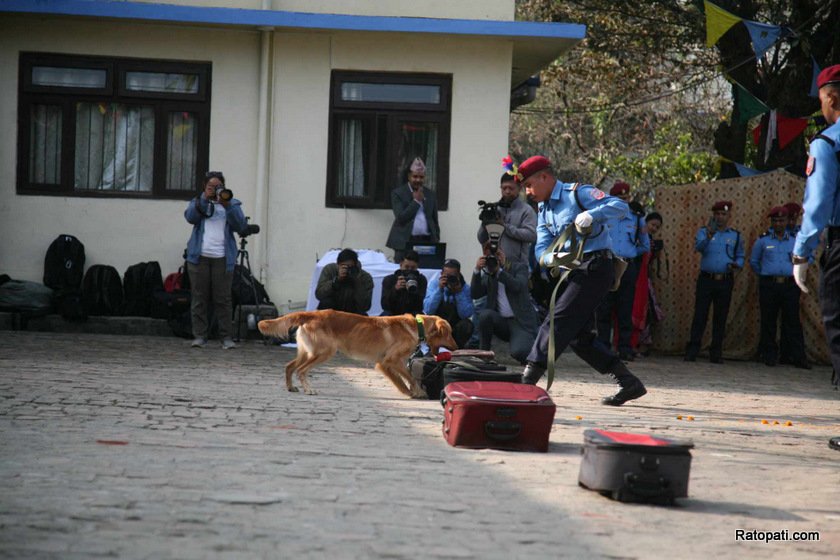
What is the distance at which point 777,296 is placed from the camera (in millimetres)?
16875

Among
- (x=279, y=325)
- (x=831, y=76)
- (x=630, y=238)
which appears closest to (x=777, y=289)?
(x=630, y=238)

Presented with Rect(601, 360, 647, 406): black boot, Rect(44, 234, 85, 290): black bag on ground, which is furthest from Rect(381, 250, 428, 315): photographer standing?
Rect(44, 234, 85, 290): black bag on ground

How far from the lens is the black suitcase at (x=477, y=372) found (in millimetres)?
9477

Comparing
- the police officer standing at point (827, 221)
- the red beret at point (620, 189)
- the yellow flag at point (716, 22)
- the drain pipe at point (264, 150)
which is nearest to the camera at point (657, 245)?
the red beret at point (620, 189)

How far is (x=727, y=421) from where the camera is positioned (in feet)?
33.1

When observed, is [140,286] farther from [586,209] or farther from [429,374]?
[586,209]

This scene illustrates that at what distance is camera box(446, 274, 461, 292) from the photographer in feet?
44.0

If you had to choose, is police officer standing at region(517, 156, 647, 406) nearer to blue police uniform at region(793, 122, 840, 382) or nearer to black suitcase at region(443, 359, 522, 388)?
black suitcase at region(443, 359, 522, 388)

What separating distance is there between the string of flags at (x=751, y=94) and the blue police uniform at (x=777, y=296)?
212 centimetres

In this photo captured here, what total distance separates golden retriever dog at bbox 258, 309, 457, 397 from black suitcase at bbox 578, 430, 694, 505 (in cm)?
500

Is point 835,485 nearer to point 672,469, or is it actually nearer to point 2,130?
point 672,469

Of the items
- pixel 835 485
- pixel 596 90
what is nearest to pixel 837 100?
pixel 835 485

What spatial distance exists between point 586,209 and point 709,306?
26.5 feet

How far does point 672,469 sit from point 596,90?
27529mm
